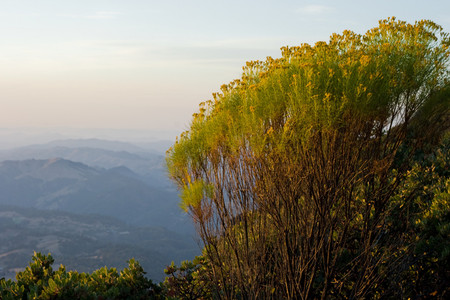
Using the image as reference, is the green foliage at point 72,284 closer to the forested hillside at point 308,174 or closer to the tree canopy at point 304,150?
the forested hillside at point 308,174

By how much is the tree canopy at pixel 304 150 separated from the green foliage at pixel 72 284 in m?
1.59

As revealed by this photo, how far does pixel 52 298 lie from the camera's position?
620cm

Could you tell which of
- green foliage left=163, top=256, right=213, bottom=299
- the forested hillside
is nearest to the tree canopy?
the forested hillside

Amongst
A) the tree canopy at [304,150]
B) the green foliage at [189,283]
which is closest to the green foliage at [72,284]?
the green foliage at [189,283]

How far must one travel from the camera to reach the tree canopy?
20.5ft

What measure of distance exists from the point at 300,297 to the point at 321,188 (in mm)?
1875

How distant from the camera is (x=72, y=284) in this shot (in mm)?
6402

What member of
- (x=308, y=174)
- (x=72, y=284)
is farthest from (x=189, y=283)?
(x=308, y=174)

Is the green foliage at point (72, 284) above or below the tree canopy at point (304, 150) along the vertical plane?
below

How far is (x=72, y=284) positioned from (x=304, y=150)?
4042 mm

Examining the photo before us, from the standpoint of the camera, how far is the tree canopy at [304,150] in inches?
246

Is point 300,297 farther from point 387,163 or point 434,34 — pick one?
point 434,34

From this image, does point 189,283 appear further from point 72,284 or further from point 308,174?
point 308,174

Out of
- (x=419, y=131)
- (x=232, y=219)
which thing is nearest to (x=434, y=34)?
(x=419, y=131)
